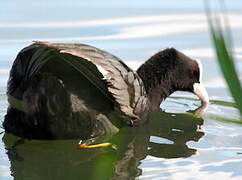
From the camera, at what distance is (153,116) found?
18.9 ft

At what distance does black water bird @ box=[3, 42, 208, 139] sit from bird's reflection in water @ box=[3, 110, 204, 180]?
136mm

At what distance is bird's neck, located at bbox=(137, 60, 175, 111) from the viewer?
578 cm

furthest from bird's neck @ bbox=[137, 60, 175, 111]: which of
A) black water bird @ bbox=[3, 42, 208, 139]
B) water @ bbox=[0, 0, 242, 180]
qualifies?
black water bird @ bbox=[3, 42, 208, 139]

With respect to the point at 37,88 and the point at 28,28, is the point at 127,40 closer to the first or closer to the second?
the point at 28,28

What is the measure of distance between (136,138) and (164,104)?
1.03 meters

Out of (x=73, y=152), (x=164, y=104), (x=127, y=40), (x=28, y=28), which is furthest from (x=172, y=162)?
(x=28, y=28)

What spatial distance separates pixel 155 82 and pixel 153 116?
36 centimetres

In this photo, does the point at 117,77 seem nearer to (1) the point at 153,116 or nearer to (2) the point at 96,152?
(2) the point at 96,152

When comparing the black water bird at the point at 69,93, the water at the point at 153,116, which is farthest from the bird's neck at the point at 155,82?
the black water bird at the point at 69,93

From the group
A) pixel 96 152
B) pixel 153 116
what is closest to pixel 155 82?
pixel 153 116

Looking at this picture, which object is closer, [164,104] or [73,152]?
[73,152]

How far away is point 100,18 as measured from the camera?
25.3 feet

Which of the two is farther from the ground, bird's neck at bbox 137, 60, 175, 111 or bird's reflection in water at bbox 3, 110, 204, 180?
bird's neck at bbox 137, 60, 175, 111

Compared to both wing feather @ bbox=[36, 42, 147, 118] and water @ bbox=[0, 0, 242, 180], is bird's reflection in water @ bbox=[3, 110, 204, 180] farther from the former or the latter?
wing feather @ bbox=[36, 42, 147, 118]
